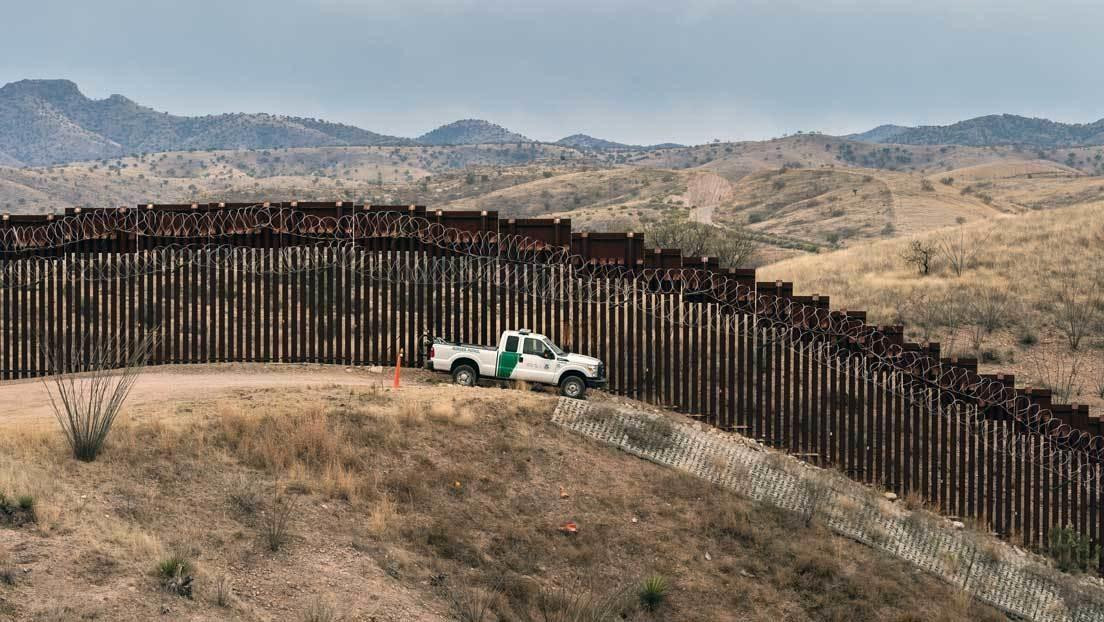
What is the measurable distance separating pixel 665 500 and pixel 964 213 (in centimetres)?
7823

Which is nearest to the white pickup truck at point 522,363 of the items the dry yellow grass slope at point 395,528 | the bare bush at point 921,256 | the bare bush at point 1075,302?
the dry yellow grass slope at point 395,528

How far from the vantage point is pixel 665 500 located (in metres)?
17.7

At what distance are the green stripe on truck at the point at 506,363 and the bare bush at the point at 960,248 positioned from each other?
74.7ft

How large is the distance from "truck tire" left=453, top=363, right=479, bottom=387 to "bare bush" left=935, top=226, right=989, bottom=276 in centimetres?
2334

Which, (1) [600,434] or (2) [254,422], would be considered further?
(1) [600,434]

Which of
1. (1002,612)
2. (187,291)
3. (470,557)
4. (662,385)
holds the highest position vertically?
(187,291)

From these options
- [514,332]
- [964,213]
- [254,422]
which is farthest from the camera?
[964,213]

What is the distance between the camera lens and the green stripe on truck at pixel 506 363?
69.7 ft

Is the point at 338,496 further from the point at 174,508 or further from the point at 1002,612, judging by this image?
the point at 1002,612

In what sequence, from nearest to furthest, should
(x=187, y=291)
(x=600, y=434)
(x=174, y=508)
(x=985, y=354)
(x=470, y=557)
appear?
(x=174, y=508), (x=470, y=557), (x=600, y=434), (x=187, y=291), (x=985, y=354)

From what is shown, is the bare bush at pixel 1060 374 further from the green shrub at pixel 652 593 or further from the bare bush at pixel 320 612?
the bare bush at pixel 320 612

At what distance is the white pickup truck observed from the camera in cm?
2114

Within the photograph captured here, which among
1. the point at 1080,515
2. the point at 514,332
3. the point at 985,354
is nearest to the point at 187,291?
the point at 514,332

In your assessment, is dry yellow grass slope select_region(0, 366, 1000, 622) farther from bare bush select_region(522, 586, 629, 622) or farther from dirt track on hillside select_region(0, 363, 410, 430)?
dirt track on hillside select_region(0, 363, 410, 430)
